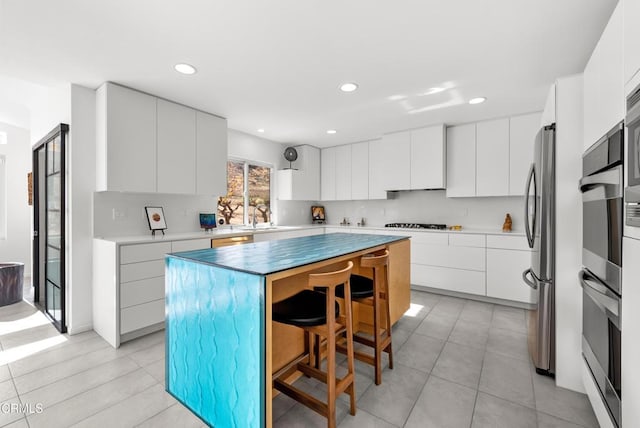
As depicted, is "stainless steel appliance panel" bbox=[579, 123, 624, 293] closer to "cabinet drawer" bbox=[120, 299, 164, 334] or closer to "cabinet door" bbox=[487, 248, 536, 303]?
"cabinet door" bbox=[487, 248, 536, 303]

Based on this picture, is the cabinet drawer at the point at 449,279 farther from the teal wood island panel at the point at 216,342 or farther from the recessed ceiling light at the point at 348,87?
the teal wood island panel at the point at 216,342

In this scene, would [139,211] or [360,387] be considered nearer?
[360,387]

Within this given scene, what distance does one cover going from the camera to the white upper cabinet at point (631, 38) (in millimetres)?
1096

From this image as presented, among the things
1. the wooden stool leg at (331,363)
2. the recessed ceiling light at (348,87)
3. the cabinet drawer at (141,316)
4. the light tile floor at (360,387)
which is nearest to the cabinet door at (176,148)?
the cabinet drawer at (141,316)

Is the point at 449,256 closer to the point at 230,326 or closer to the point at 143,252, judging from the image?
the point at 230,326

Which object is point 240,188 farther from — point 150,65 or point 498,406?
point 498,406

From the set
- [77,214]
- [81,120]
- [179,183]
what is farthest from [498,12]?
[77,214]

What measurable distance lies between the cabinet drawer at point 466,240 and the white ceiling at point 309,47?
1.62m

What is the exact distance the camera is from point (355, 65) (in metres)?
2.43

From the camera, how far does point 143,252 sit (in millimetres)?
2695

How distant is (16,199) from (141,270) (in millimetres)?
3750

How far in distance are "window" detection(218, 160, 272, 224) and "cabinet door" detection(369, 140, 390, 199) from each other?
183 centimetres

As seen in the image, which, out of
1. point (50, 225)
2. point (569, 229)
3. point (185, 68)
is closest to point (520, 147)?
point (569, 229)

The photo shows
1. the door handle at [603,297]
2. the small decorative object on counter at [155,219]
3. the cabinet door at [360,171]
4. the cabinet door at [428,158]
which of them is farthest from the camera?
the cabinet door at [360,171]
